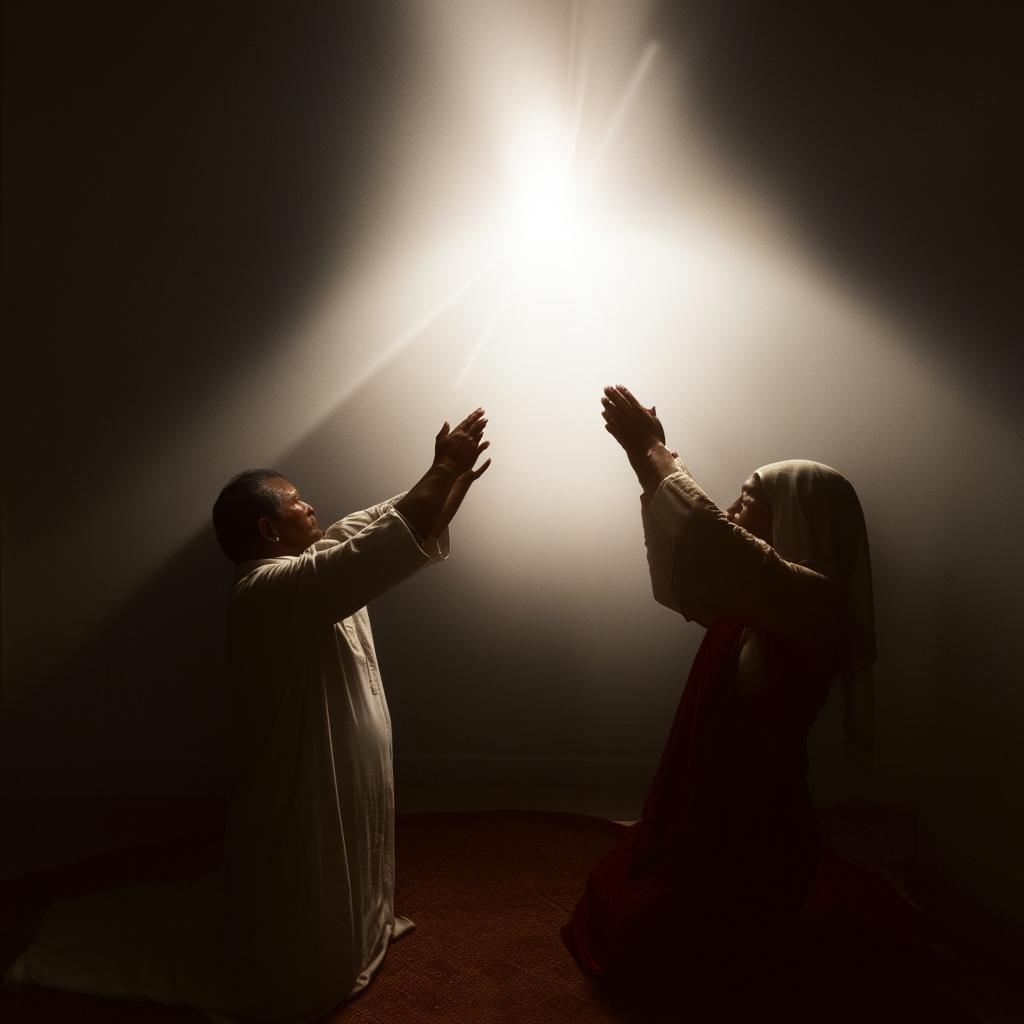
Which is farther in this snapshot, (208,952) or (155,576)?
(155,576)

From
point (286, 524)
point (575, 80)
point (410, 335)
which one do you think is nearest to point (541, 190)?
point (575, 80)

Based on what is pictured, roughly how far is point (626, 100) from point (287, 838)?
2.20 meters

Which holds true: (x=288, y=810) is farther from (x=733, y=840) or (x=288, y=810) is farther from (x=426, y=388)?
(x=426, y=388)

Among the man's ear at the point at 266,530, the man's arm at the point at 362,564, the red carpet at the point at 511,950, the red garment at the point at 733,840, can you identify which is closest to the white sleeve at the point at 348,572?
the man's arm at the point at 362,564

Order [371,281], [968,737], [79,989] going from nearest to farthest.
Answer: [79,989] < [968,737] < [371,281]

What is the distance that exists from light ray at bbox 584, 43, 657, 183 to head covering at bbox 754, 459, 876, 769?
1.26m

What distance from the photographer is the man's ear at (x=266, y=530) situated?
1.99 meters

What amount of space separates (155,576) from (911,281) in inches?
98.4

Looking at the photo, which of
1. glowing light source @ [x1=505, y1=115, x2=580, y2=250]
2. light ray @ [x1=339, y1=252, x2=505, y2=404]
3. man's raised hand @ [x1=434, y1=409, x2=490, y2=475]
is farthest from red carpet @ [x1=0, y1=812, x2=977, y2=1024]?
glowing light source @ [x1=505, y1=115, x2=580, y2=250]

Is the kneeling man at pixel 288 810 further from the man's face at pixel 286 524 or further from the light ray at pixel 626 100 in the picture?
the light ray at pixel 626 100

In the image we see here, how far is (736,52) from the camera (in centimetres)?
255

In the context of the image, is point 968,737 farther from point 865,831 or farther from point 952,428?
point 952,428

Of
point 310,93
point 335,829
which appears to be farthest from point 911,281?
point 335,829

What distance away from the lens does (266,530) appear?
2.00 metres
